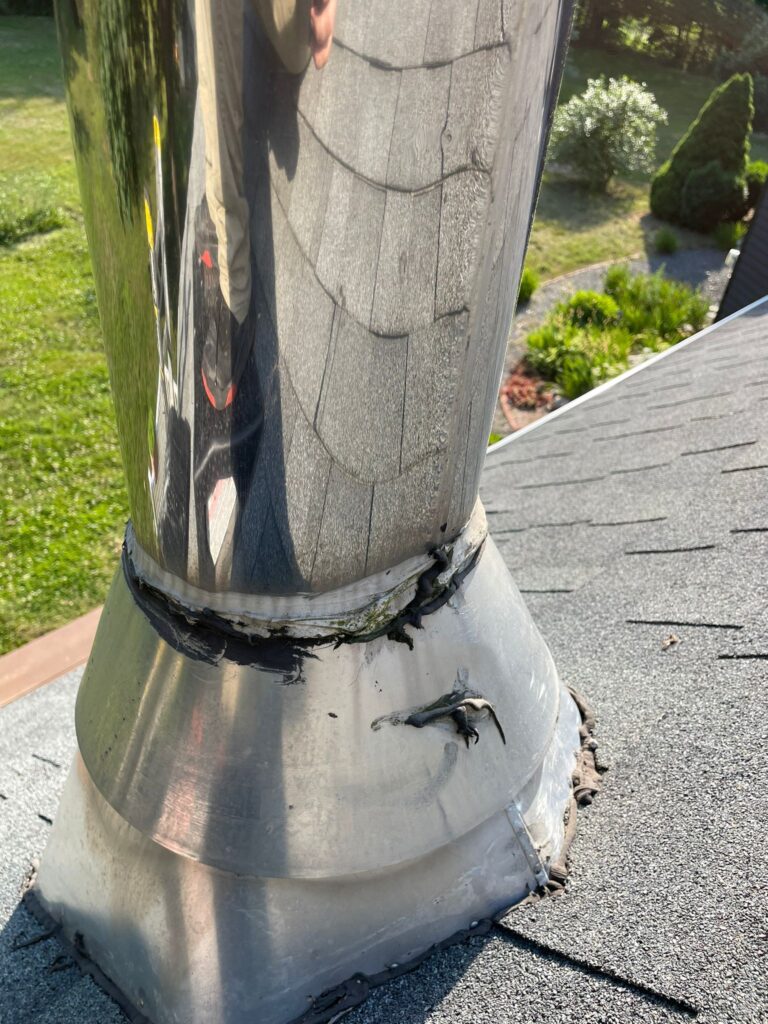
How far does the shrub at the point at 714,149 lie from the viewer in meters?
11.2

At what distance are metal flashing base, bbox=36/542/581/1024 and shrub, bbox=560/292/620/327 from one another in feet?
25.8

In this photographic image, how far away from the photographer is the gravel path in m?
8.94

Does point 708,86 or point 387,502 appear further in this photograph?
point 708,86

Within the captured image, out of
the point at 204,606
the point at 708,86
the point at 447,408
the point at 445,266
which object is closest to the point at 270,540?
the point at 204,606

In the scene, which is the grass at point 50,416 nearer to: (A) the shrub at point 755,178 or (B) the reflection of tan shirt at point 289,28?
(B) the reflection of tan shirt at point 289,28

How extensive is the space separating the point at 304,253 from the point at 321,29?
0.58 ft

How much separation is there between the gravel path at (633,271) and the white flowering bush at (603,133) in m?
2.05

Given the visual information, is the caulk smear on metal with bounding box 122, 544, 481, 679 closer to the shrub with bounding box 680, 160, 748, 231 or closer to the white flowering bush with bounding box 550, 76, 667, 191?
the shrub with bounding box 680, 160, 748, 231

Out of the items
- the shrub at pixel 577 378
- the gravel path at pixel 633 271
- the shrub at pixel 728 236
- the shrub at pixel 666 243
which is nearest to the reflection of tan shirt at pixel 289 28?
the shrub at pixel 577 378

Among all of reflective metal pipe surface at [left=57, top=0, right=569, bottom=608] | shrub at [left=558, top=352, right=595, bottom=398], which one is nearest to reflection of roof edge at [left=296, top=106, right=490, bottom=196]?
reflective metal pipe surface at [left=57, top=0, right=569, bottom=608]

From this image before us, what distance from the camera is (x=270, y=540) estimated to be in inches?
35.7

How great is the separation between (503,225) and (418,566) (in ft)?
1.28

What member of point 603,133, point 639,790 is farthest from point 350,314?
point 603,133

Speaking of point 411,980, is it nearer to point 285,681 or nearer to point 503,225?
point 285,681
